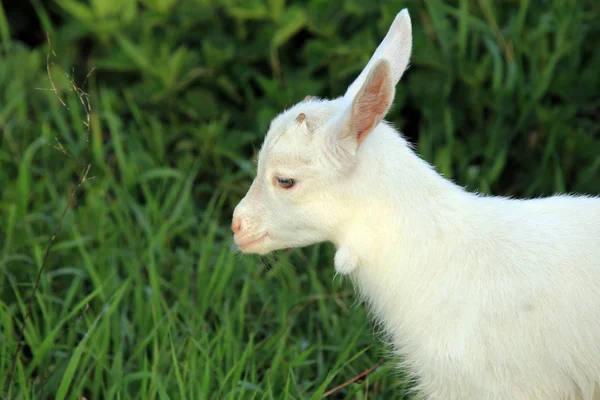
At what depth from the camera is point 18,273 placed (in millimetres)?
4484

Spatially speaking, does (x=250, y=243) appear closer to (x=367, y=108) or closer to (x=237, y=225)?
(x=237, y=225)

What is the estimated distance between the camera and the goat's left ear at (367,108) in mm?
2947

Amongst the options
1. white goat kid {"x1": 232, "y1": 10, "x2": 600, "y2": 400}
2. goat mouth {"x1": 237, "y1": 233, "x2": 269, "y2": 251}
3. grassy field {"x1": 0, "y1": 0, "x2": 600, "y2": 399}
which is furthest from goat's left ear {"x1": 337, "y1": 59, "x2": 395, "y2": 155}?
grassy field {"x1": 0, "y1": 0, "x2": 600, "y2": 399}

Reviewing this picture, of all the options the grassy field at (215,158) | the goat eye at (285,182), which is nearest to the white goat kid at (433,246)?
the goat eye at (285,182)

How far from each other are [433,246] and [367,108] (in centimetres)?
52

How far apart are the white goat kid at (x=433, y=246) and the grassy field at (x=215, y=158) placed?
0.57 metres

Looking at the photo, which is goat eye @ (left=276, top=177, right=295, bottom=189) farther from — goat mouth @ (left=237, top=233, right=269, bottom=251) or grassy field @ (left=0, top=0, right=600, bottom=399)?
grassy field @ (left=0, top=0, right=600, bottom=399)

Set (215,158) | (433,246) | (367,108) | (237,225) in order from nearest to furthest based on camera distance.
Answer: (367,108) < (433,246) < (237,225) < (215,158)

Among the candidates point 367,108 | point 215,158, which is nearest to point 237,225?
point 367,108

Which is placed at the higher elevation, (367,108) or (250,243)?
(367,108)

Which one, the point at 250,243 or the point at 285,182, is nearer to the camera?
the point at 285,182

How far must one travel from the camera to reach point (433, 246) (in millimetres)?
3215

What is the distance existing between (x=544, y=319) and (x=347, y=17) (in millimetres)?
2869

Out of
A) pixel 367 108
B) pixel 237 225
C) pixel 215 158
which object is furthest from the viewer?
pixel 215 158
